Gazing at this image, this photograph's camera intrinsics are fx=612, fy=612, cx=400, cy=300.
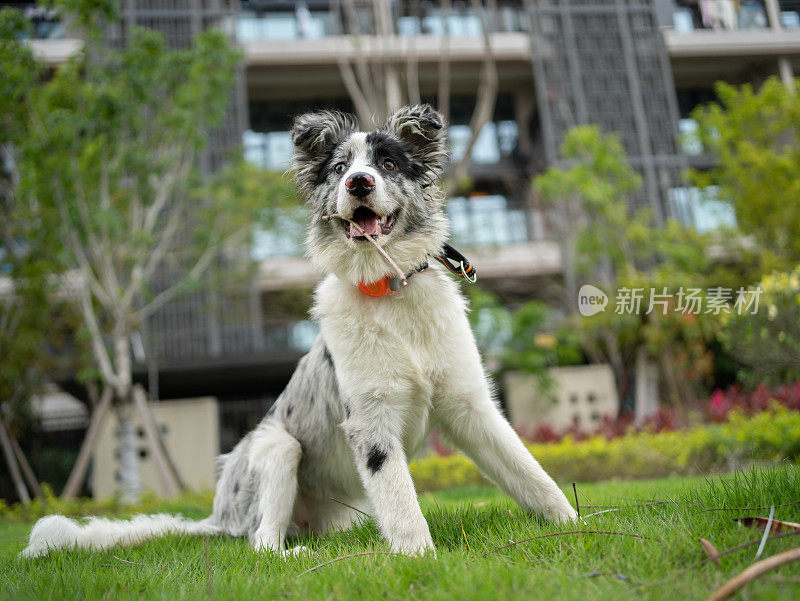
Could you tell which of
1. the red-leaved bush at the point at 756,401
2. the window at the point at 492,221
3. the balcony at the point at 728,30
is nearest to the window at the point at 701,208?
the balcony at the point at 728,30

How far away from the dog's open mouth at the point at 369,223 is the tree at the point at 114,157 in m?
6.45

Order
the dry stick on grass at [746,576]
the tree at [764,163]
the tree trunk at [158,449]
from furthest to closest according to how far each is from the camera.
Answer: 1. the tree at [764,163]
2. the tree trunk at [158,449]
3. the dry stick on grass at [746,576]

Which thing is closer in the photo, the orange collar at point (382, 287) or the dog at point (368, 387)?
the dog at point (368, 387)

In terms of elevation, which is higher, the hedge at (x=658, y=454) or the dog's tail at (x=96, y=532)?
the dog's tail at (x=96, y=532)

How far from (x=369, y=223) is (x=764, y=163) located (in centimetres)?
979

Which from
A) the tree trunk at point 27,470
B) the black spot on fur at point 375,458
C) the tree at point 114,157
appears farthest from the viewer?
the tree trunk at point 27,470

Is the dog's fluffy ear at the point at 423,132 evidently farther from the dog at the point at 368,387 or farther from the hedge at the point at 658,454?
the hedge at the point at 658,454

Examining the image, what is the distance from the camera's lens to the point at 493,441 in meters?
3.02

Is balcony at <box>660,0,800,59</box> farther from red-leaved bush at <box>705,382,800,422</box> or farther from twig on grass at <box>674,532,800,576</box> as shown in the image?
twig on grass at <box>674,532,800,576</box>

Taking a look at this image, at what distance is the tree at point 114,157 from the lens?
27.6 feet

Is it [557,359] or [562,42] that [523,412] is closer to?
[557,359]

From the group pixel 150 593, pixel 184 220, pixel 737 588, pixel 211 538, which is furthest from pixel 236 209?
pixel 737 588

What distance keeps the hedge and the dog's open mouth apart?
3735 millimetres

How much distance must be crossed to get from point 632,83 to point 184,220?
32.9 ft
